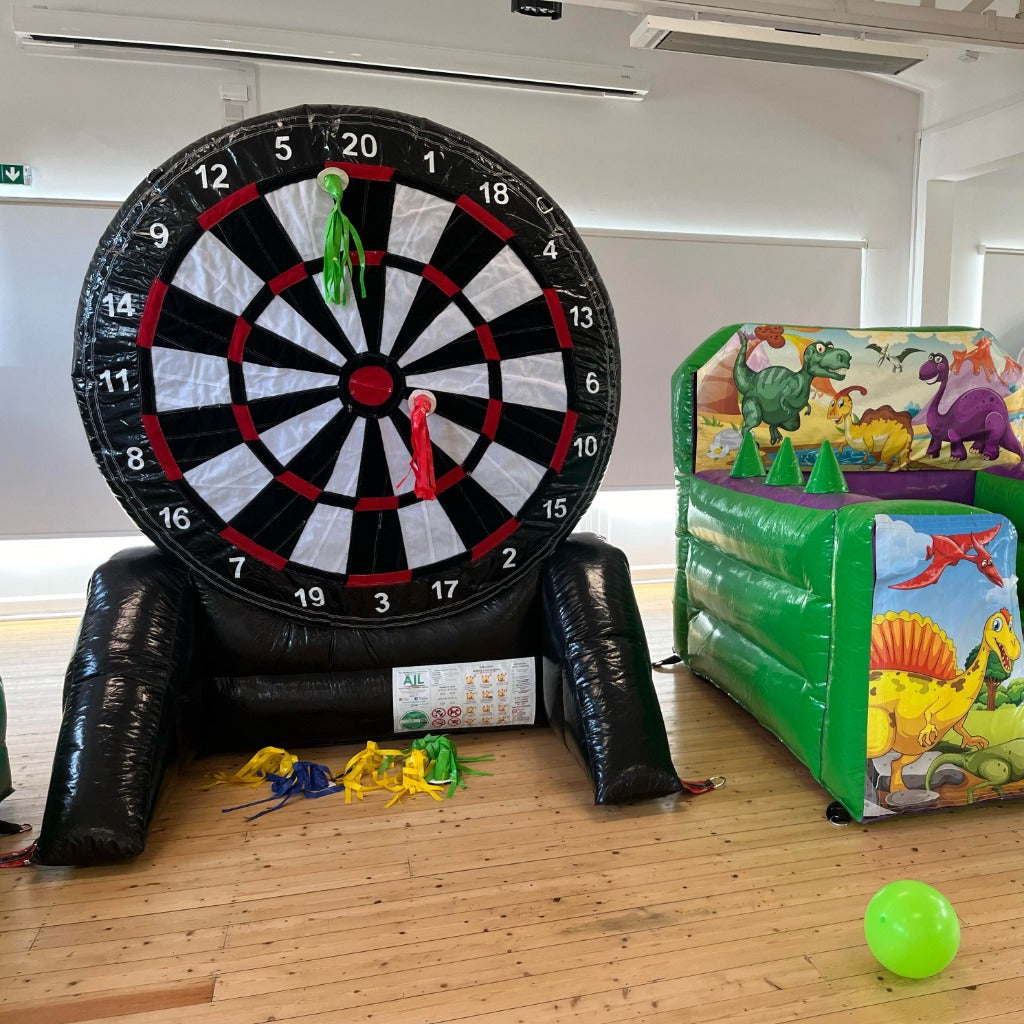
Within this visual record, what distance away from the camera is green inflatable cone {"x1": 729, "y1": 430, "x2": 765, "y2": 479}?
2770 millimetres

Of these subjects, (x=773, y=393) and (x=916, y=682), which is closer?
(x=916, y=682)

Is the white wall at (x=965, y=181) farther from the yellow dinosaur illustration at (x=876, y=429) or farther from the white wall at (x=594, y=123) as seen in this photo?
the yellow dinosaur illustration at (x=876, y=429)

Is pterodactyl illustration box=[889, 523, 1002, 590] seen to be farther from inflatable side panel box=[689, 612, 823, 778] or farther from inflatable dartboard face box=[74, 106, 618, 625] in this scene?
inflatable dartboard face box=[74, 106, 618, 625]

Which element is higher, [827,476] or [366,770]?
[827,476]

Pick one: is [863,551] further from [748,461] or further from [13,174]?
[13,174]

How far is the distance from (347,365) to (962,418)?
214cm

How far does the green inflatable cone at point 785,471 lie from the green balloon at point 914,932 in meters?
1.25

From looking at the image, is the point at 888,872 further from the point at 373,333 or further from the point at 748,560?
the point at 373,333

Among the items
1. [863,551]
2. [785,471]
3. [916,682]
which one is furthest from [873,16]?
[916,682]

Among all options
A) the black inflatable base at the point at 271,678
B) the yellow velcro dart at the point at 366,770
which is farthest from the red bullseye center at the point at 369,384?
the yellow velcro dart at the point at 366,770

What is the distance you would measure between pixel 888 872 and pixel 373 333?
176 centimetres

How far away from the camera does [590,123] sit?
14.8ft

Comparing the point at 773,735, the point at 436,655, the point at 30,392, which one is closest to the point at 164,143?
the point at 30,392

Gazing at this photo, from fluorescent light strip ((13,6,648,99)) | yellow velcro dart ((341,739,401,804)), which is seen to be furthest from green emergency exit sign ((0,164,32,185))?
yellow velcro dart ((341,739,401,804))
